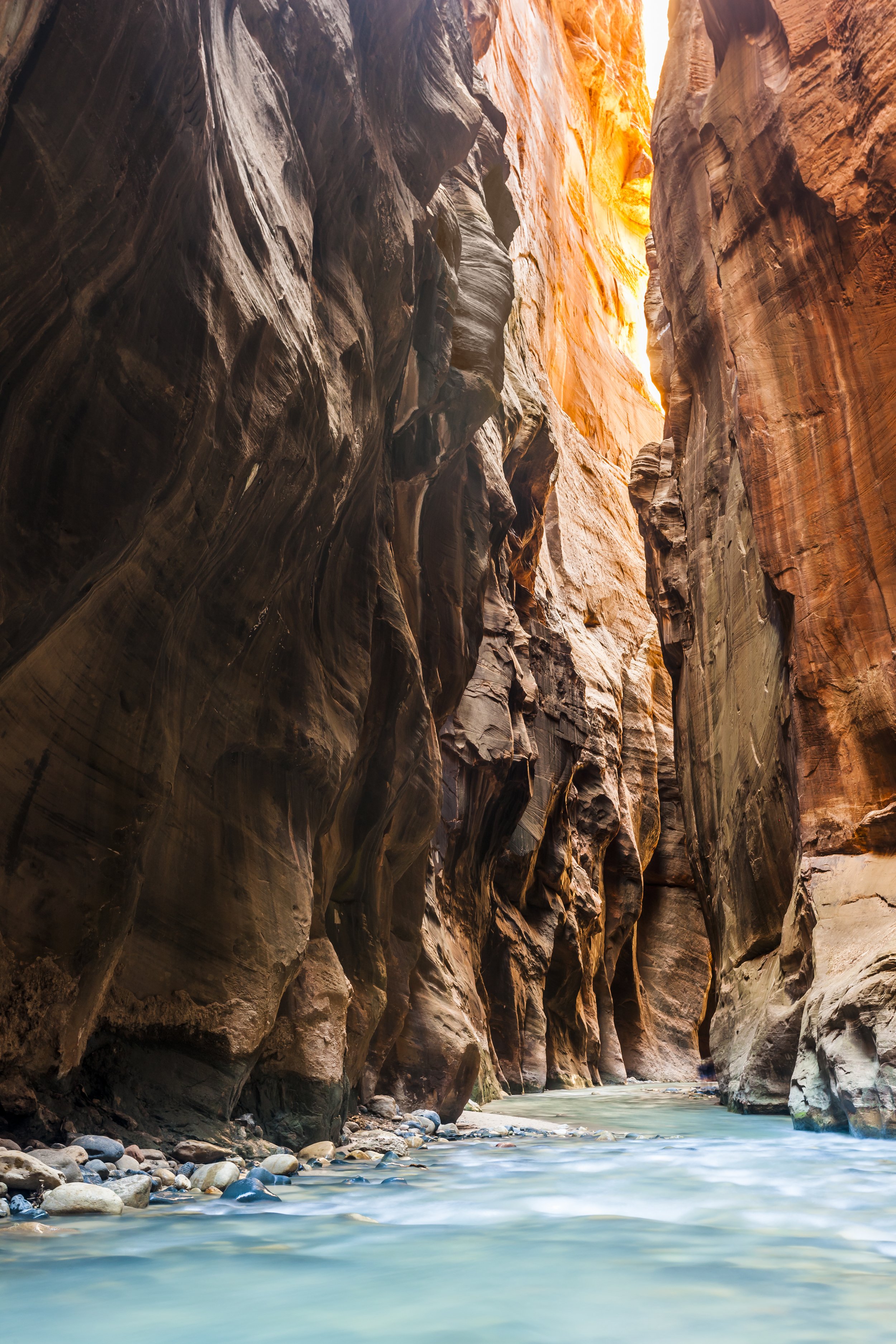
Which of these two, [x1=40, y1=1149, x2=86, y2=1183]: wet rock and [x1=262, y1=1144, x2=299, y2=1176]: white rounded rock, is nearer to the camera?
[x1=40, y1=1149, x2=86, y2=1183]: wet rock

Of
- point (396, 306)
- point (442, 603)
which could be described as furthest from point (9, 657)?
point (442, 603)

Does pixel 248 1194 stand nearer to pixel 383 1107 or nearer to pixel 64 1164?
pixel 64 1164

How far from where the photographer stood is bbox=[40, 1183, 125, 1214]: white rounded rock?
410cm

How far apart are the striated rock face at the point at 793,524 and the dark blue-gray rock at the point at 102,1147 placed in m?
5.83

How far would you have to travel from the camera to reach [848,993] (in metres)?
8.68

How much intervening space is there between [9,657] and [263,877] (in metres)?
2.94

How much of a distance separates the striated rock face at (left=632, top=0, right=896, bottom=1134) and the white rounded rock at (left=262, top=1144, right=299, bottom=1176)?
4771 mm

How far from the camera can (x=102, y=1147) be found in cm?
505

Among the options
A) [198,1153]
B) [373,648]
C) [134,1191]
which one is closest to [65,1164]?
[134,1191]

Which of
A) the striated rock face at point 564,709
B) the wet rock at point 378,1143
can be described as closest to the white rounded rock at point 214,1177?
the wet rock at point 378,1143

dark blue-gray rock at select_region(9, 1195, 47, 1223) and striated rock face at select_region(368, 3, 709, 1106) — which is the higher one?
striated rock face at select_region(368, 3, 709, 1106)

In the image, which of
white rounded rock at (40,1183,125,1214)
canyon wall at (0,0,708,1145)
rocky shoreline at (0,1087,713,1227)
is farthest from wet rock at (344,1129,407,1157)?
white rounded rock at (40,1183,125,1214)

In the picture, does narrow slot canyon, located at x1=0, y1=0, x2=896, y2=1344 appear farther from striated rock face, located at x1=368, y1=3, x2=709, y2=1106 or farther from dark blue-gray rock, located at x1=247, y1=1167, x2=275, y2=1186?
striated rock face, located at x1=368, y1=3, x2=709, y2=1106

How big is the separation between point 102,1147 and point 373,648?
18.2 ft
